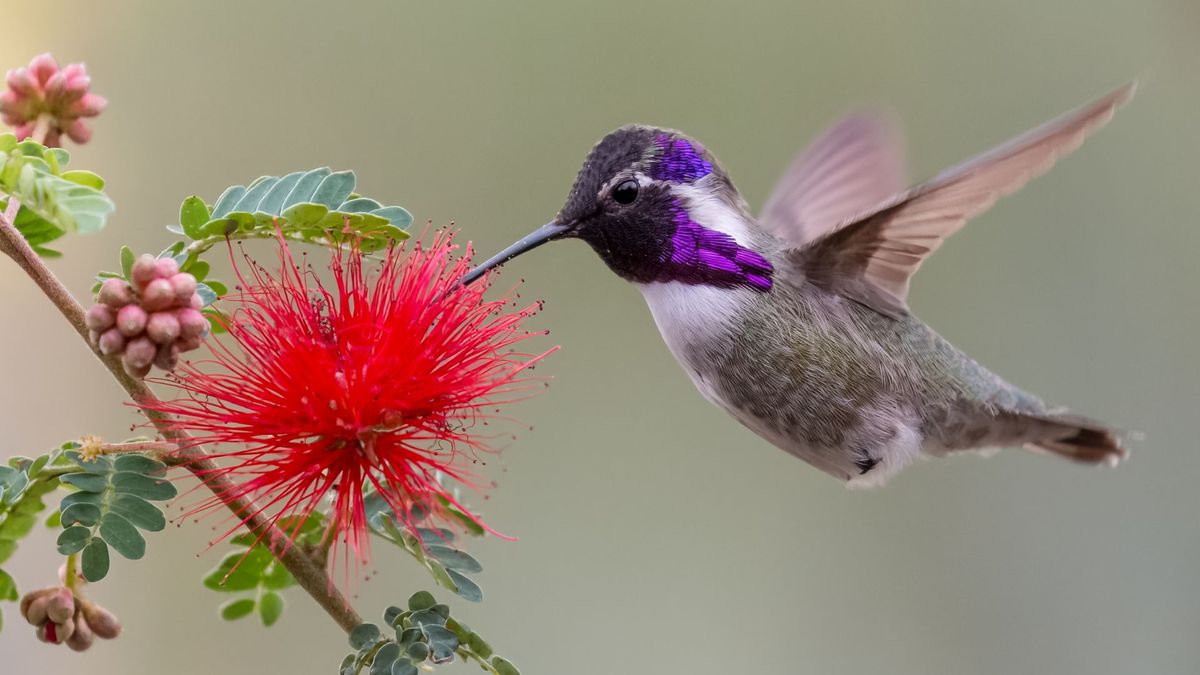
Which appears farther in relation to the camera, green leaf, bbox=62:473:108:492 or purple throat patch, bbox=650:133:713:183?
purple throat patch, bbox=650:133:713:183

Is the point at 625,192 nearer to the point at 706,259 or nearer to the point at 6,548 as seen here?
the point at 706,259

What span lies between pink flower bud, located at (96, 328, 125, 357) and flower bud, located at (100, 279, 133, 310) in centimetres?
2

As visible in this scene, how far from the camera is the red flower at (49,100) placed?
1.27 meters

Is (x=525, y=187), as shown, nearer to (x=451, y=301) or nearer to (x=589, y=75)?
(x=589, y=75)

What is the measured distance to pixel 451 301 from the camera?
1.26 metres

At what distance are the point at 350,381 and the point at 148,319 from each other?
256mm

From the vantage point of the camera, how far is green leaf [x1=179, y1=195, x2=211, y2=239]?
3.81ft

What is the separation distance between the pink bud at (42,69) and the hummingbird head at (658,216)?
21.8 inches

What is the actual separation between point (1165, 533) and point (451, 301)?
2.57 m

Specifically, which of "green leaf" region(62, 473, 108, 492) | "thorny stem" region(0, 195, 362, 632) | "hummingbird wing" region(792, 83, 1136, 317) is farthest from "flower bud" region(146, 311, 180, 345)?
"hummingbird wing" region(792, 83, 1136, 317)

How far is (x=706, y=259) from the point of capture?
1.54m

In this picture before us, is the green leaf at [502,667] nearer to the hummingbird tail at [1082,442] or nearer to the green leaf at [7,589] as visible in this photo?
the green leaf at [7,589]

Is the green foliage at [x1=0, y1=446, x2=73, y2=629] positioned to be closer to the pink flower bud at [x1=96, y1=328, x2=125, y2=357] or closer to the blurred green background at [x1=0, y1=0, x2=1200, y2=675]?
the pink flower bud at [x1=96, y1=328, x2=125, y2=357]

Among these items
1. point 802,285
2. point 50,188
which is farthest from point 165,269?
point 802,285
